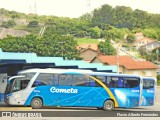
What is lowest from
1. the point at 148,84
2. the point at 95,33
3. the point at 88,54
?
the point at 148,84

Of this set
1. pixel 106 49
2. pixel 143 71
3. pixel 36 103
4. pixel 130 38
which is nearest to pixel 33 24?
pixel 130 38

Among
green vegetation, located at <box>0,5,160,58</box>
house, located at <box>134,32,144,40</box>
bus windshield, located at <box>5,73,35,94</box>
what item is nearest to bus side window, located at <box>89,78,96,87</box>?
bus windshield, located at <box>5,73,35,94</box>

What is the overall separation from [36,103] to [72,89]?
2.07 meters

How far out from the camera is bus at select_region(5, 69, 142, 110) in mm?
22547

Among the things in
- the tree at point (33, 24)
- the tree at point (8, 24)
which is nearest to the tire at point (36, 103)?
the tree at point (33, 24)

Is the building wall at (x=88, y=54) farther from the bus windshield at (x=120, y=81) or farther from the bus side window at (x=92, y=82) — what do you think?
the bus side window at (x=92, y=82)

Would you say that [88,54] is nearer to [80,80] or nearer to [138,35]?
[138,35]

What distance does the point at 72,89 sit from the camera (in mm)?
23219

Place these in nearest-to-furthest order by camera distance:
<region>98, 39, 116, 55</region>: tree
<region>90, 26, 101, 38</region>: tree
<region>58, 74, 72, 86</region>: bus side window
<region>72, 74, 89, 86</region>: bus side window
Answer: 1. <region>58, 74, 72, 86</region>: bus side window
2. <region>72, 74, 89, 86</region>: bus side window
3. <region>98, 39, 116, 55</region>: tree
4. <region>90, 26, 101, 38</region>: tree

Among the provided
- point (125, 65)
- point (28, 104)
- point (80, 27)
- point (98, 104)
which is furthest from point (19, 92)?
point (80, 27)

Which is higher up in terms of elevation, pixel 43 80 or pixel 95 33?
pixel 95 33

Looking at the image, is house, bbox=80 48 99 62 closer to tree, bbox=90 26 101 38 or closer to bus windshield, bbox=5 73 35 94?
tree, bbox=90 26 101 38

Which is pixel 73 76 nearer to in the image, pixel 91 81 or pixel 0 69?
pixel 91 81

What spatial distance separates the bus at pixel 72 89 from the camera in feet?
74.0
